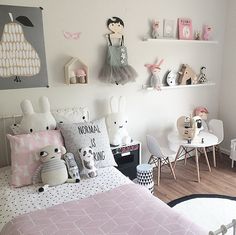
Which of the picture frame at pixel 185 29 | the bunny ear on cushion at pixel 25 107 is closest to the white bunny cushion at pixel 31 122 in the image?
the bunny ear on cushion at pixel 25 107

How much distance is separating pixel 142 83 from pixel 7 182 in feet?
5.91

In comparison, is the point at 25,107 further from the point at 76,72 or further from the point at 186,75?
the point at 186,75

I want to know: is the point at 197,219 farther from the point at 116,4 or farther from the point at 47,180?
the point at 116,4

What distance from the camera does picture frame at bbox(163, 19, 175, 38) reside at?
3.02 metres

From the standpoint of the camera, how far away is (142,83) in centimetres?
303

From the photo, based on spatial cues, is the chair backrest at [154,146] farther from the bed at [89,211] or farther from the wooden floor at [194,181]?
the bed at [89,211]

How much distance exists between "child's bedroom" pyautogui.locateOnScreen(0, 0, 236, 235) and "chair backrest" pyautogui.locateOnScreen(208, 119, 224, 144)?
14 millimetres

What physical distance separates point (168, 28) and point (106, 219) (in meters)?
2.38

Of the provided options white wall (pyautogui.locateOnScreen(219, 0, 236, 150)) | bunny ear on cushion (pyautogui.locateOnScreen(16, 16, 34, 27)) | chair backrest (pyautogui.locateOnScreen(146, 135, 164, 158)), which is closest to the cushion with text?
chair backrest (pyautogui.locateOnScreen(146, 135, 164, 158))

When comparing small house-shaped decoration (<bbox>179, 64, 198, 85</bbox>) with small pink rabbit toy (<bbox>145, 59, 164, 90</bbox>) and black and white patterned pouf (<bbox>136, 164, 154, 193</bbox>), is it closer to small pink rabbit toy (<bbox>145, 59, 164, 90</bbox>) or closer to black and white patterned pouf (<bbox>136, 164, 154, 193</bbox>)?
small pink rabbit toy (<bbox>145, 59, 164, 90</bbox>)

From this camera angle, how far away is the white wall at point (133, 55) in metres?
2.44

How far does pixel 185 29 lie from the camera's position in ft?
10.4

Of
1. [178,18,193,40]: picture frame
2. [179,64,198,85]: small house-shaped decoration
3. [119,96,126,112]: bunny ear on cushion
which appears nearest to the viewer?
[119,96,126,112]: bunny ear on cushion

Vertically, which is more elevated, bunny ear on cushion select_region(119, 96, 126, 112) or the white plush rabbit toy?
bunny ear on cushion select_region(119, 96, 126, 112)
